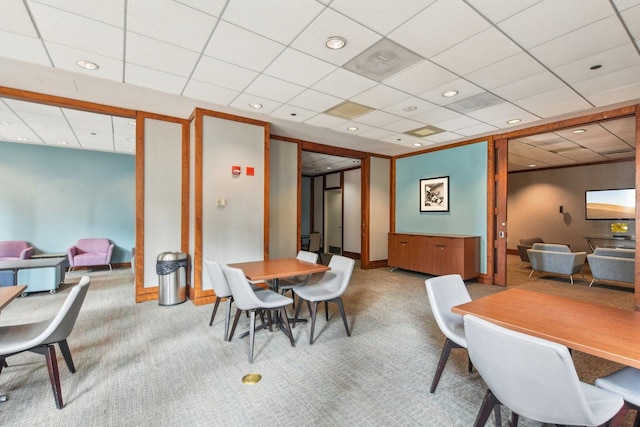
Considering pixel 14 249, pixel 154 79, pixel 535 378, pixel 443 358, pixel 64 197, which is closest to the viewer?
pixel 535 378

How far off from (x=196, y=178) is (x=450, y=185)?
199 inches

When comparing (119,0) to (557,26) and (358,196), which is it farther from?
(358,196)

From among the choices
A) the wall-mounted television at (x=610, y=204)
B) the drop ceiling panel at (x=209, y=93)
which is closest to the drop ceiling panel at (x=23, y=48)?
the drop ceiling panel at (x=209, y=93)

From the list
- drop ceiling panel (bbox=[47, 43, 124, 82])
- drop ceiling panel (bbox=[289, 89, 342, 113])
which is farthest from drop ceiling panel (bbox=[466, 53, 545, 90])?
drop ceiling panel (bbox=[47, 43, 124, 82])

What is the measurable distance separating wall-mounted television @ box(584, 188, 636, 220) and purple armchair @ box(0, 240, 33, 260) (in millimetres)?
14189

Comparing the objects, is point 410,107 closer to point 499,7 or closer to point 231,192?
point 499,7

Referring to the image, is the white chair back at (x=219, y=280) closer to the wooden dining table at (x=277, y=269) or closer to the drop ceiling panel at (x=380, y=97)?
the wooden dining table at (x=277, y=269)

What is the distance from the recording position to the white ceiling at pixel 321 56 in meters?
2.18

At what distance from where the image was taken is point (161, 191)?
14.9ft

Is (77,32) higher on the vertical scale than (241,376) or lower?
higher

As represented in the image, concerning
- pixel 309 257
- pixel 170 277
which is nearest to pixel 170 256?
pixel 170 277

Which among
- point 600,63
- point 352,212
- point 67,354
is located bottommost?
point 67,354

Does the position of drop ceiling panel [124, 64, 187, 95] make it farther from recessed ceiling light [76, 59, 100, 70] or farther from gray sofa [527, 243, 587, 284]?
gray sofa [527, 243, 587, 284]

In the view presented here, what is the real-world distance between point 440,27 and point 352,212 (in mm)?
6883
